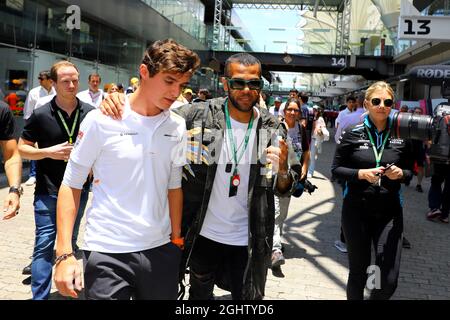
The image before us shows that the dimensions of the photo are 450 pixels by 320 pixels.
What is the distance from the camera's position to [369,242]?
3.38m

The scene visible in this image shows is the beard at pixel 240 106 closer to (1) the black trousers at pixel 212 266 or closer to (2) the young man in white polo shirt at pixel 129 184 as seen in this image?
(2) the young man in white polo shirt at pixel 129 184

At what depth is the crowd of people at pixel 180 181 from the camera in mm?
2158

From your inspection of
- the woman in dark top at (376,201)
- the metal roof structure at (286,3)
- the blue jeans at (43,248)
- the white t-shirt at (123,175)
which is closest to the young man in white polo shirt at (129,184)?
the white t-shirt at (123,175)

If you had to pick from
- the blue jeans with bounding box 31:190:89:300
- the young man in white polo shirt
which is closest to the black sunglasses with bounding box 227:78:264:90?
the young man in white polo shirt

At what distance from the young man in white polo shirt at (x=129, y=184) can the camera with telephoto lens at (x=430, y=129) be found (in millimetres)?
1766

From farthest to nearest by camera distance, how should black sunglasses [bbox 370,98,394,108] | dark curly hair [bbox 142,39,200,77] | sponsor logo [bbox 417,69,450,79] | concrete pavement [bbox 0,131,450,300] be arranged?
1. sponsor logo [bbox 417,69,450,79]
2. concrete pavement [bbox 0,131,450,300]
3. black sunglasses [bbox 370,98,394,108]
4. dark curly hair [bbox 142,39,200,77]

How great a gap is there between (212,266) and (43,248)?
1567 mm

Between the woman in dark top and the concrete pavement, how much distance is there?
119 cm

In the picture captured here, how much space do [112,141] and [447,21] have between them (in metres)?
6.18

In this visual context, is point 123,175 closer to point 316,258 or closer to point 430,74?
point 316,258

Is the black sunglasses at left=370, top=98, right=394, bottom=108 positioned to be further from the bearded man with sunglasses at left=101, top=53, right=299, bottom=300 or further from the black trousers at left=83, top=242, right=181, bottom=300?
the black trousers at left=83, top=242, right=181, bottom=300

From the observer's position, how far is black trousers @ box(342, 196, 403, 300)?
3.29 m

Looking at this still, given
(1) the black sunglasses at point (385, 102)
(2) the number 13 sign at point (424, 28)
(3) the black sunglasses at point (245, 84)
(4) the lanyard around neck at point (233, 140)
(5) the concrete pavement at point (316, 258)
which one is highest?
(2) the number 13 sign at point (424, 28)

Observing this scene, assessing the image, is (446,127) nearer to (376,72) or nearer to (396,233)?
(396,233)
